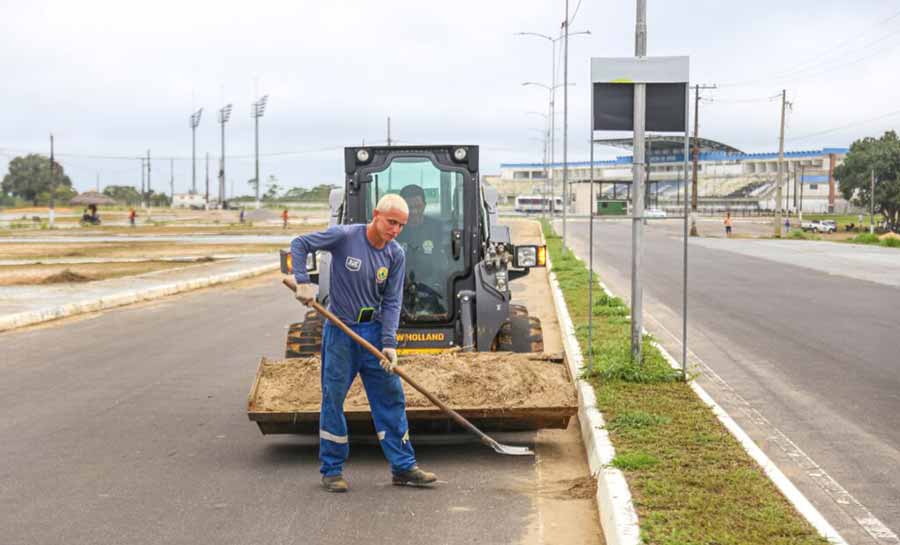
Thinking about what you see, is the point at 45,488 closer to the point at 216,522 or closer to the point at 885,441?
the point at 216,522

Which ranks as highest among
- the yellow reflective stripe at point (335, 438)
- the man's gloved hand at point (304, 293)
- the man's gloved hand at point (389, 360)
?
the man's gloved hand at point (304, 293)

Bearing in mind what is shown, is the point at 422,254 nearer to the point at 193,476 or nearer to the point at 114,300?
Answer: the point at 193,476

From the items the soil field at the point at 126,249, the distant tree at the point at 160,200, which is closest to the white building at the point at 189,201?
the distant tree at the point at 160,200

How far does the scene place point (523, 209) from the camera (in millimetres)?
139875

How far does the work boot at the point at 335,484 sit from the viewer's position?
7.02 metres

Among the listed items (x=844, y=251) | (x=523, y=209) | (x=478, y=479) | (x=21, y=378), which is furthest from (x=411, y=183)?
(x=523, y=209)

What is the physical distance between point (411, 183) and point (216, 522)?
4297 millimetres

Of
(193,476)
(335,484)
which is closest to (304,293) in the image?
(335,484)

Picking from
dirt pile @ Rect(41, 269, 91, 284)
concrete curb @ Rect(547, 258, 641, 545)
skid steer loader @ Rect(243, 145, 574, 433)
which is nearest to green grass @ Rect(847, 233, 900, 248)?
dirt pile @ Rect(41, 269, 91, 284)

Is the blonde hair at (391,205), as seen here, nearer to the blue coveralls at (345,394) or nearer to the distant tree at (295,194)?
the blue coveralls at (345,394)

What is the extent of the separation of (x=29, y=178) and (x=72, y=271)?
129 m

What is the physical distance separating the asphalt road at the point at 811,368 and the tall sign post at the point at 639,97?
1756mm

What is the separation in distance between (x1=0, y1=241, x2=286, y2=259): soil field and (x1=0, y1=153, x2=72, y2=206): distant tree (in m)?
107

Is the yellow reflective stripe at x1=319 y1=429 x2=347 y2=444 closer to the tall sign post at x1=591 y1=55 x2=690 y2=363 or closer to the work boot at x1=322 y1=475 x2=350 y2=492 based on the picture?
the work boot at x1=322 y1=475 x2=350 y2=492
